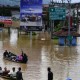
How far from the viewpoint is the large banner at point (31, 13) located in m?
50.4

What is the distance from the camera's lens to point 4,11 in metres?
110

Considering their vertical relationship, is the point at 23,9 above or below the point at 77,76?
above

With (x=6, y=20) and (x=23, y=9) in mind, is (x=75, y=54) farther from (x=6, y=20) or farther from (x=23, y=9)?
(x=6, y=20)

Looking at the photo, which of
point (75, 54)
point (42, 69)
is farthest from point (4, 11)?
point (42, 69)

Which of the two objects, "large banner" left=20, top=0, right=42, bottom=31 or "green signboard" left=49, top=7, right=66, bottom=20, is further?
"large banner" left=20, top=0, right=42, bottom=31

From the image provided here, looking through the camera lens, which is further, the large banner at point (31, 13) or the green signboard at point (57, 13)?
the large banner at point (31, 13)

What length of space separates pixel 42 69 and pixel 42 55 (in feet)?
33.6

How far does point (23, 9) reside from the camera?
5100 centimetres

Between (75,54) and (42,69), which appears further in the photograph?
(75,54)

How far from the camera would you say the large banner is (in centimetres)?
5041

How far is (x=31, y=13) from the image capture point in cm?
5081

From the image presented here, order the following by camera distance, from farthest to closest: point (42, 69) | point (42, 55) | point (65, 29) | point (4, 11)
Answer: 1. point (4, 11)
2. point (65, 29)
3. point (42, 55)
4. point (42, 69)

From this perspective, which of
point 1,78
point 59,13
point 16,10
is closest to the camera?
point 1,78

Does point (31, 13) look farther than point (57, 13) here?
Yes
